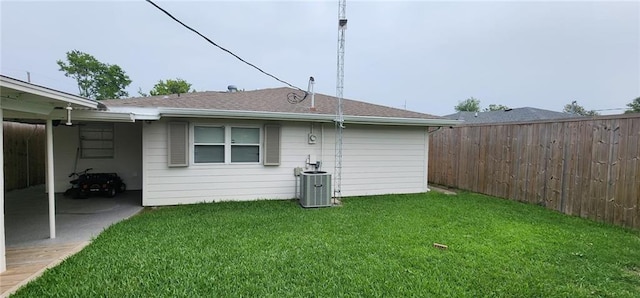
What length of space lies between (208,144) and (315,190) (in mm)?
2595

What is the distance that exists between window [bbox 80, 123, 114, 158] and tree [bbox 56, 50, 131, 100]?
23.2 metres

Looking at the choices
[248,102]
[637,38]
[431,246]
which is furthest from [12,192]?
[637,38]

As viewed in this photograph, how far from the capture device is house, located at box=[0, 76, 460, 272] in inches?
244

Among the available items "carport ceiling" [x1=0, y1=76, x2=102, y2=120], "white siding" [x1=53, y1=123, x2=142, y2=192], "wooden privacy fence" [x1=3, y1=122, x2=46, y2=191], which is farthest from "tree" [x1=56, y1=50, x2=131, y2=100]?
"carport ceiling" [x1=0, y1=76, x2=102, y2=120]

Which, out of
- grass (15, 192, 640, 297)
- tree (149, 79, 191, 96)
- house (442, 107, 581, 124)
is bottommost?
grass (15, 192, 640, 297)

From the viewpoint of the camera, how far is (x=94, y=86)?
1061 inches

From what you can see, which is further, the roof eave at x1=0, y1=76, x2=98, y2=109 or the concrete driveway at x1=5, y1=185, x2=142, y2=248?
the concrete driveway at x1=5, y1=185, x2=142, y2=248

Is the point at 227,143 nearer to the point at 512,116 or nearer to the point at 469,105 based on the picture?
the point at 512,116

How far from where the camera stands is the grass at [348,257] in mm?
2789

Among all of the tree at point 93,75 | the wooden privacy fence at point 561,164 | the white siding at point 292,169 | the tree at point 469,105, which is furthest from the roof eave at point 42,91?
the tree at point 469,105

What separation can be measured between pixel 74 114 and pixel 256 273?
4112 millimetres

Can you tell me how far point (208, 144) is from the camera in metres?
6.53

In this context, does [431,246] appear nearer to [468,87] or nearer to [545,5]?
[545,5]

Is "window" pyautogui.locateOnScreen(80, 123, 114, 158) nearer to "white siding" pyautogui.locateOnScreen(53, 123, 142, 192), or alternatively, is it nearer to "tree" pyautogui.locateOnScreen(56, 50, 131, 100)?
"white siding" pyautogui.locateOnScreen(53, 123, 142, 192)
